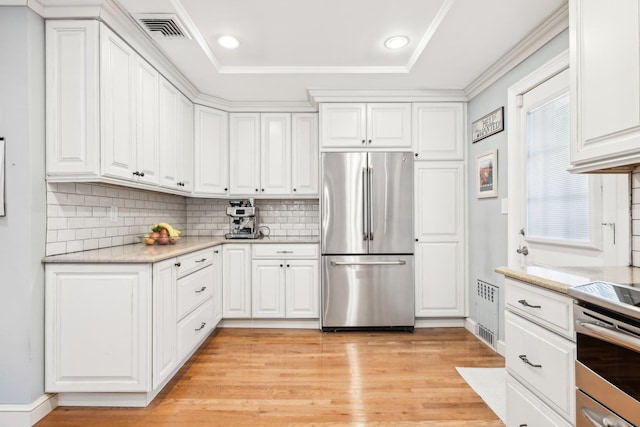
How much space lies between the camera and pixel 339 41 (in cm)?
268

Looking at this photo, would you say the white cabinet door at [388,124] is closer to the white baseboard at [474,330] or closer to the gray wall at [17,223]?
the white baseboard at [474,330]

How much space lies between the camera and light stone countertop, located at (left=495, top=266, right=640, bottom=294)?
1319mm

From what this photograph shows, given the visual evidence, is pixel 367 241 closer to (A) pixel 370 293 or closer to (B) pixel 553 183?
(A) pixel 370 293

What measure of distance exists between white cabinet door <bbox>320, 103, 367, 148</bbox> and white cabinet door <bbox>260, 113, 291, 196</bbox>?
0.52m

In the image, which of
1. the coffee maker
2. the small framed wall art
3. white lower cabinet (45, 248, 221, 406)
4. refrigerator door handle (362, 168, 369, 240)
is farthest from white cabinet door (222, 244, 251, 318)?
the small framed wall art

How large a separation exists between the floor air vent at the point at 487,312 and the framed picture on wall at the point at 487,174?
0.82 metres

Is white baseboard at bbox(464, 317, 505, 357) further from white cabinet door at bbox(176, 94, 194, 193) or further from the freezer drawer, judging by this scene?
white cabinet door at bbox(176, 94, 194, 193)

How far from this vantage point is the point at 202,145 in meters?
3.71

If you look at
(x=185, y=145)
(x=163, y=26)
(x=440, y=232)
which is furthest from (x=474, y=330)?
(x=163, y=26)

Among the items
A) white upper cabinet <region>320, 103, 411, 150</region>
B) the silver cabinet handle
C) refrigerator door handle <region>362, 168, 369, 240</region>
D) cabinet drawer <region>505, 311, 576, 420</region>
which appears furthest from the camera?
white upper cabinet <region>320, 103, 411, 150</region>

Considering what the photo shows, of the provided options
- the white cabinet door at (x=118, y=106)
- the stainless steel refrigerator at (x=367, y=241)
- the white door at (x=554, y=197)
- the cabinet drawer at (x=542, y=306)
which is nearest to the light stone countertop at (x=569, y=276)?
the cabinet drawer at (x=542, y=306)

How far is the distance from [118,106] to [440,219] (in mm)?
2930

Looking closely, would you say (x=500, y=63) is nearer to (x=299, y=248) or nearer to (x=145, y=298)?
(x=299, y=248)

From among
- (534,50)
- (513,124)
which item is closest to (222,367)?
(513,124)
